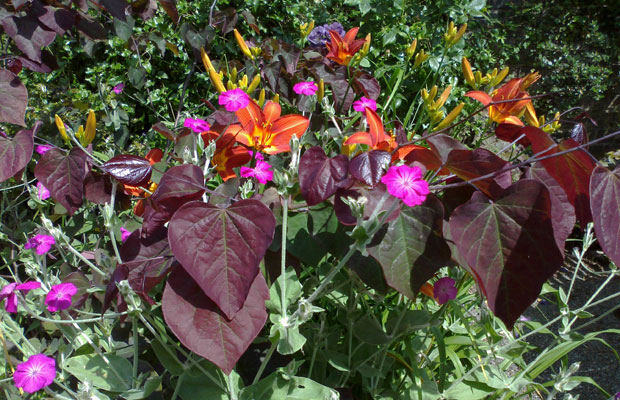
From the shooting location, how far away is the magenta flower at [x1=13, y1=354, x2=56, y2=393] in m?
0.81

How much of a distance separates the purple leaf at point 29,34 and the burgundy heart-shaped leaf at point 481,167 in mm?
1132

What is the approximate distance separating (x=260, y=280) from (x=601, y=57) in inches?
147

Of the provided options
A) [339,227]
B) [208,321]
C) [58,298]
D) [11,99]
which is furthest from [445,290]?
[11,99]

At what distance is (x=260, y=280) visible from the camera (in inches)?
29.7

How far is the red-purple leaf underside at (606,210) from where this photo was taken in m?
0.65

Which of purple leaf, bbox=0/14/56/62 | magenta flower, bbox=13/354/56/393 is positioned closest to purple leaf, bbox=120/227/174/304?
magenta flower, bbox=13/354/56/393

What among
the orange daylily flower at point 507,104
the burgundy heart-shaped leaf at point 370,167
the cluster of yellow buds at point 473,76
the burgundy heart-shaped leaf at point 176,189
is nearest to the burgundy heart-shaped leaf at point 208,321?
the burgundy heart-shaped leaf at point 176,189

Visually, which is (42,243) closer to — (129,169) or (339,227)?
(129,169)

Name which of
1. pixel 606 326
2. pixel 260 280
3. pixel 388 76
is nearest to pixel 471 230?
pixel 260 280

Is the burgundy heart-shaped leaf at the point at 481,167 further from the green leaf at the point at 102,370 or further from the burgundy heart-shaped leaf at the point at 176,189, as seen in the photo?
the green leaf at the point at 102,370

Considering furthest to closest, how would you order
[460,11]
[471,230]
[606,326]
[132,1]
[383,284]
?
[460,11] < [606,326] < [132,1] < [383,284] < [471,230]

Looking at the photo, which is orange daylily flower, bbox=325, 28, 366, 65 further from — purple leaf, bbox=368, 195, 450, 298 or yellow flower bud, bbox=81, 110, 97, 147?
purple leaf, bbox=368, 195, 450, 298

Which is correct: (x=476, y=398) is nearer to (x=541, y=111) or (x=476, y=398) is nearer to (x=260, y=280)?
(x=260, y=280)

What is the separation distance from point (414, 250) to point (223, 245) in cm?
28
